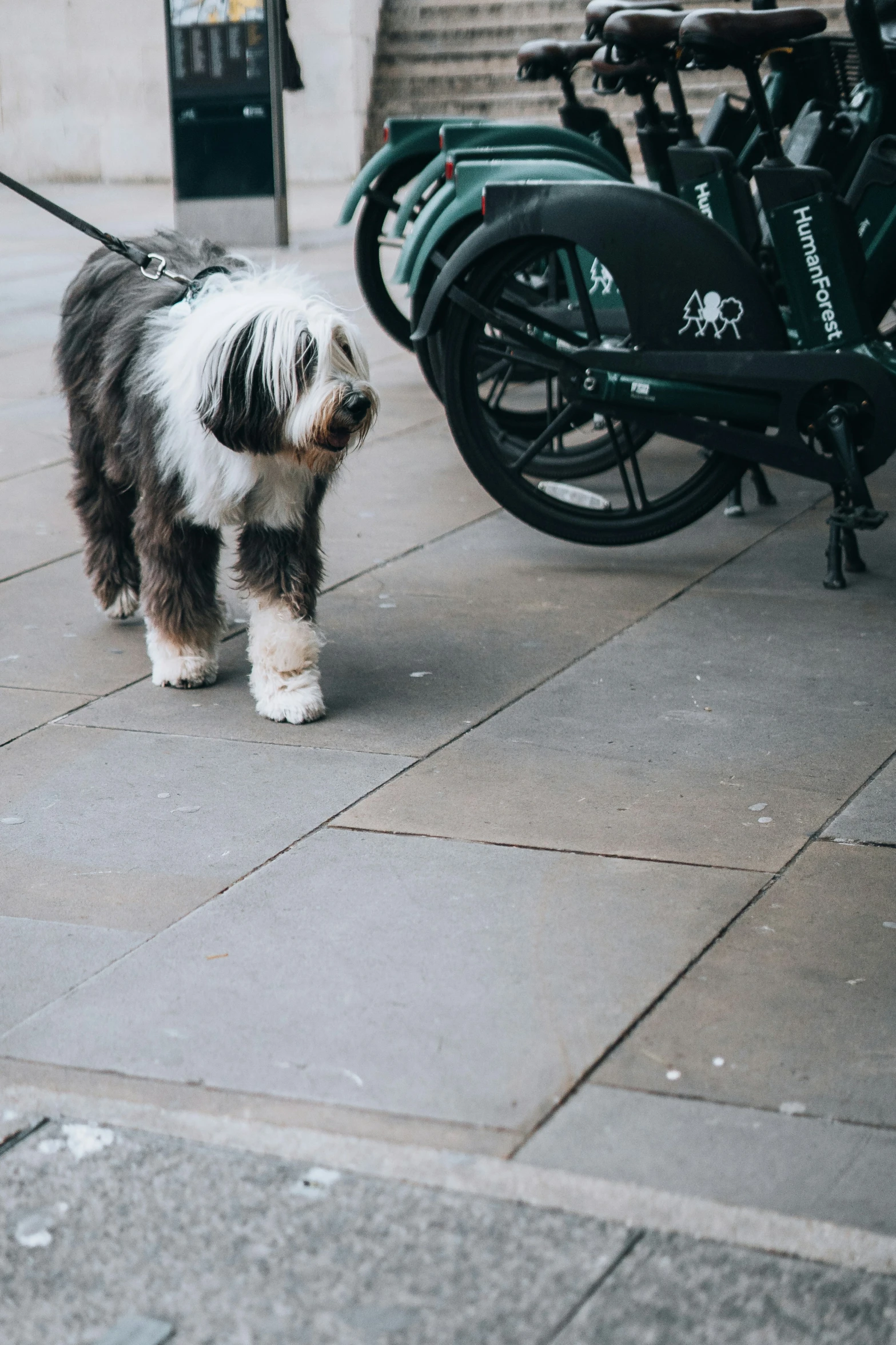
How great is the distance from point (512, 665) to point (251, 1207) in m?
2.64

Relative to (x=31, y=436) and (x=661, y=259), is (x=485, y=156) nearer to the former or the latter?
(x=661, y=259)

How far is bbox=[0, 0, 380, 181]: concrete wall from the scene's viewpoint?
20125 mm

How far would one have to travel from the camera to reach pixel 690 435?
5.56m

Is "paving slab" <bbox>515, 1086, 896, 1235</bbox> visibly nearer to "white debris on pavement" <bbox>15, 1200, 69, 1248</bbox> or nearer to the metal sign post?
"white debris on pavement" <bbox>15, 1200, 69, 1248</bbox>

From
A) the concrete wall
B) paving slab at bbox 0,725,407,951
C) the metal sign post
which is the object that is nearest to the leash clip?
paving slab at bbox 0,725,407,951

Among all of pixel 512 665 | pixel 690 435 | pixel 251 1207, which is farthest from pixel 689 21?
pixel 251 1207

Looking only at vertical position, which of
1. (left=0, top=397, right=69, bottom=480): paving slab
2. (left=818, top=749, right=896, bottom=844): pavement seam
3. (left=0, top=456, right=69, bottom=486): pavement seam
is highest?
(left=0, top=397, right=69, bottom=480): paving slab

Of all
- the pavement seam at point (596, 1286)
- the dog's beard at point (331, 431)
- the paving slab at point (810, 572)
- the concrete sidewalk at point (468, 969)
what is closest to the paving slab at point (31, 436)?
the concrete sidewalk at point (468, 969)

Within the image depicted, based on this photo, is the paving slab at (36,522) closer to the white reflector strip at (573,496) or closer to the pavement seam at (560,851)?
the white reflector strip at (573,496)

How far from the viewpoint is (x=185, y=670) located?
4.75 m

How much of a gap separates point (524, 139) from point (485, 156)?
29.5 inches

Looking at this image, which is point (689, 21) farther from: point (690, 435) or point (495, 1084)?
point (495, 1084)

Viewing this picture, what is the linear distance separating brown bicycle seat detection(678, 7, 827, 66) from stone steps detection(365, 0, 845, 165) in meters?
12.8

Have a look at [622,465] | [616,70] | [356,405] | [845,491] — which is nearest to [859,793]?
[356,405]
